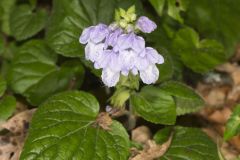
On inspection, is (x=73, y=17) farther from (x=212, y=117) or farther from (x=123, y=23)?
(x=212, y=117)

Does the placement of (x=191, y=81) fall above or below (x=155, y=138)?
below

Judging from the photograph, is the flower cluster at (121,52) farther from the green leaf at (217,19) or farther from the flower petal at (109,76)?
the green leaf at (217,19)

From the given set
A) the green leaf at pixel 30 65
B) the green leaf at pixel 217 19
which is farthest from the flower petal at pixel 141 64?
the green leaf at pixel 217 19

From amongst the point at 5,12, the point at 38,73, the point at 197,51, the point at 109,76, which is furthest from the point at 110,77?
the point at 5,12

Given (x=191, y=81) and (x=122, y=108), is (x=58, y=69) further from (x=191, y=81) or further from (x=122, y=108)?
(x=191, y=81)

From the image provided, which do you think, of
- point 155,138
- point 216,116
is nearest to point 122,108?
point 155,138

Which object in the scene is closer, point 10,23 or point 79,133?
point 79,133
